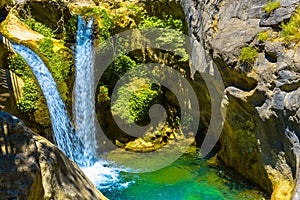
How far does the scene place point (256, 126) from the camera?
22.3 feet

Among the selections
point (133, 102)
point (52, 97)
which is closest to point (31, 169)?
point (52, 97)

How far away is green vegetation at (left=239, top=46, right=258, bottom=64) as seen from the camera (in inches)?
249

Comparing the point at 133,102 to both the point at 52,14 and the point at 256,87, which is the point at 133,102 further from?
the point at 256,87

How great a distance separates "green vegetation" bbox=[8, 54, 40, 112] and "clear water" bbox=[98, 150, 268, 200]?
3.25 meters

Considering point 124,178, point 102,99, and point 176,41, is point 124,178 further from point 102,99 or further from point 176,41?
point 176,41

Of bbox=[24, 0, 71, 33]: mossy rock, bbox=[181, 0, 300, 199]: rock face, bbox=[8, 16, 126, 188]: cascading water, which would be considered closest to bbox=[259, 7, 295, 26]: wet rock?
bbox=[181, 0, 300, 199]: rock face

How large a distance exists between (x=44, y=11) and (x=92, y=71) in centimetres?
258

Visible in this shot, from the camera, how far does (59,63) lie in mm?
9188

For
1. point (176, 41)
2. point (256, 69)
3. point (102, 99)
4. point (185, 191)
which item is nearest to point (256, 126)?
point (256, 69)

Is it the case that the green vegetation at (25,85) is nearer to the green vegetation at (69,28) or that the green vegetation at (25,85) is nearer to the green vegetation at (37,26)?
the green vegetation at (37,26)

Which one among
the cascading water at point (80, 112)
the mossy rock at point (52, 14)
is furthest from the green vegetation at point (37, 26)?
the cascading water at point (80, 112)

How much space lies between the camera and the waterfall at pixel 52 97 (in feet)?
29.5

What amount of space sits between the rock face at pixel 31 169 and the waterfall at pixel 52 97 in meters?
6.62

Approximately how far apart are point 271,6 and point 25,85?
693 cm
